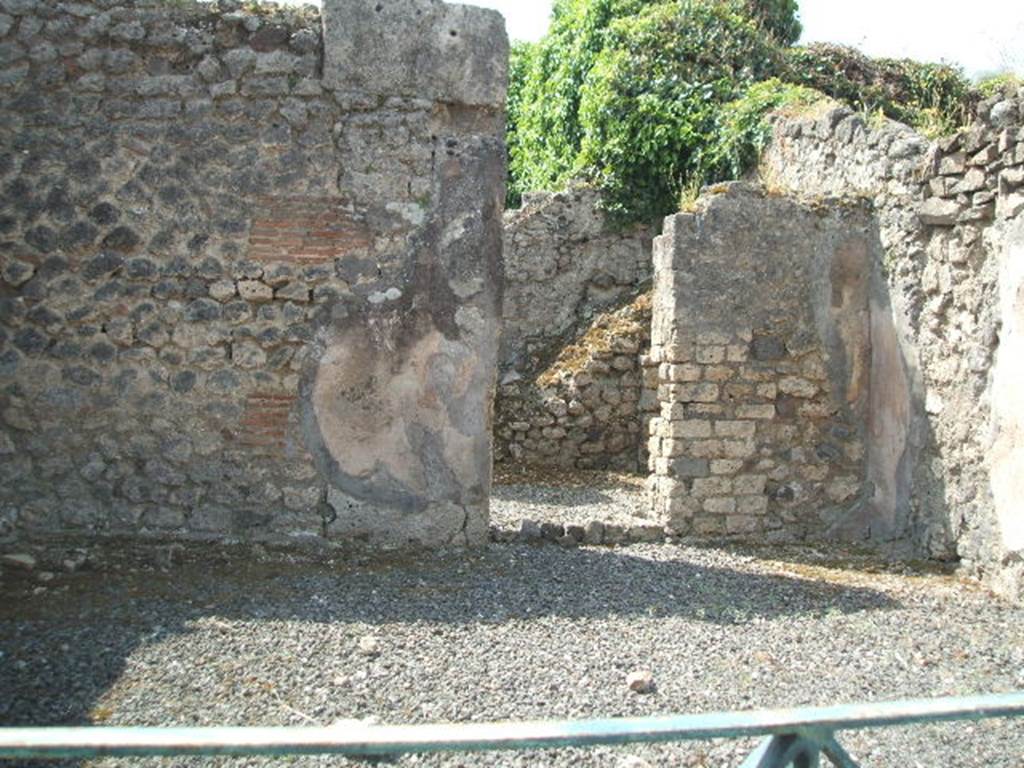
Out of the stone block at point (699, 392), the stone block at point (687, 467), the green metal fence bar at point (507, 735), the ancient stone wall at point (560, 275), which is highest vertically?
the ancient stone wall at point (560, 275)

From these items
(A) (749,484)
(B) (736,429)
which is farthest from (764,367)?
(A) (749,484)

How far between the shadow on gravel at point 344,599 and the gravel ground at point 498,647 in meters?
0.01

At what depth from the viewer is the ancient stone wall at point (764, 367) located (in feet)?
22.8

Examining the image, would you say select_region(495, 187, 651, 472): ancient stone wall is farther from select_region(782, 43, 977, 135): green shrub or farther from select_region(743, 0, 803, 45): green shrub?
select_region(743, 0, 803, 45): green shrub

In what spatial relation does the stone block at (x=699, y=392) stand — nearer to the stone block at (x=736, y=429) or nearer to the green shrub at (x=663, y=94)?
the stone block at (x=736, y=429)

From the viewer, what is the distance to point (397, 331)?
18.4 ft

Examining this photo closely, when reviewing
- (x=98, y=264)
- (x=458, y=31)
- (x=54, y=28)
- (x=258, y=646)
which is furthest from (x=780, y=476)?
(x=54, y=28)

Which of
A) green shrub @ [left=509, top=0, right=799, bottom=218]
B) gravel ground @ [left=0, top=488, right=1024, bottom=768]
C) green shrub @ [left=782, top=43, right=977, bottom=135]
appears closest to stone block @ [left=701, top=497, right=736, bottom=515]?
gravel ground @ [left=0, top=488, right=1024, bottom=768]

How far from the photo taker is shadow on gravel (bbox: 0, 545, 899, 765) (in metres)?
3.67

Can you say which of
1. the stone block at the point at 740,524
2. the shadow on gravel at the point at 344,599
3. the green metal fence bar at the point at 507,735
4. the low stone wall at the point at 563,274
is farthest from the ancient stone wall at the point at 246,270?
the low stone wall at the point at 563,274

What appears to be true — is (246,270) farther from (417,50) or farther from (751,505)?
(751,505)

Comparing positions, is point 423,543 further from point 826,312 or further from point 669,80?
point 669,80

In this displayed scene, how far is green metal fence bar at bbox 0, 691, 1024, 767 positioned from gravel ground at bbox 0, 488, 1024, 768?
1.59 m

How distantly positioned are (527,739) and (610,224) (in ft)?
37.8
